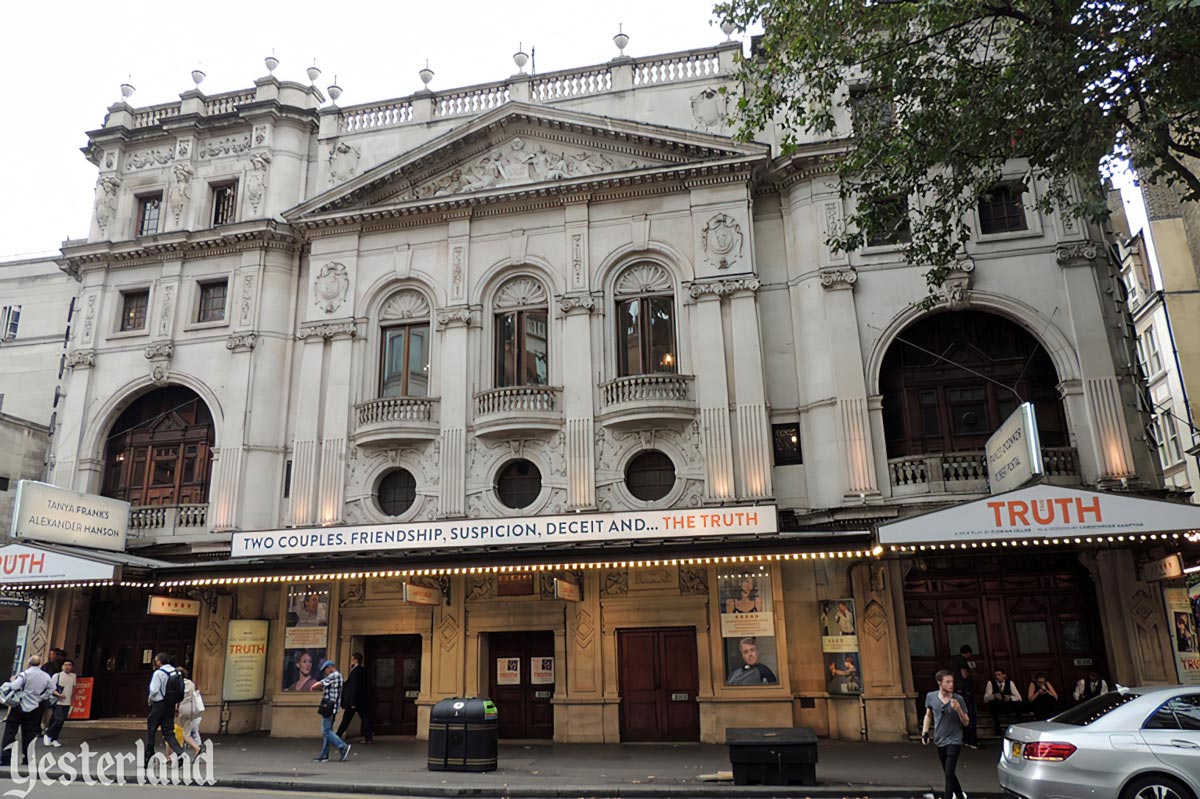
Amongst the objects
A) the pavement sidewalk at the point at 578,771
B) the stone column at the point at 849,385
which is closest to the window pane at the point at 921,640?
the pavement sidewalk at the point at 578,771

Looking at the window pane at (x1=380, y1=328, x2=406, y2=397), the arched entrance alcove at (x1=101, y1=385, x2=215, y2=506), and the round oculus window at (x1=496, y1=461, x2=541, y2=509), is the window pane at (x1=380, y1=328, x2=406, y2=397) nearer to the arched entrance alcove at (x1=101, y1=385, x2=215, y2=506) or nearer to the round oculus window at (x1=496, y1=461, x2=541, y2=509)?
the round oculus window at (x1=496, y1=461, x2=541, y2=509)

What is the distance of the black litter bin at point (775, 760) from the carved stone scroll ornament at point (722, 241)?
1232 cm

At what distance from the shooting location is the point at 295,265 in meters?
25.2

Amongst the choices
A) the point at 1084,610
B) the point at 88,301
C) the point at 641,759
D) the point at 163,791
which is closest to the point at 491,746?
the point at 641,759

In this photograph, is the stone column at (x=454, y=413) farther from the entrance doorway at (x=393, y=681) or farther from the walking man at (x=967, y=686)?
the walking man at (x=967, y=686)

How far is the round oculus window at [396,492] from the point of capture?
22.3m

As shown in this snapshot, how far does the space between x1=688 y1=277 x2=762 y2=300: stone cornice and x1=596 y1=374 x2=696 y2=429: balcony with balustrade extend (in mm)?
2191

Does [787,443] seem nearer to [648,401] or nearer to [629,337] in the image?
[648,401]

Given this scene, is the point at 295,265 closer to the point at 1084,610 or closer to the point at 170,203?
the point at 170,203

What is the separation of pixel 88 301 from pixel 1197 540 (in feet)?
96.0

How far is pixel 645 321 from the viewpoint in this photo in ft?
72.9

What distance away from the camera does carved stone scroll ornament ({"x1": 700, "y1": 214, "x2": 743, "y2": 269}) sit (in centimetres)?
2156

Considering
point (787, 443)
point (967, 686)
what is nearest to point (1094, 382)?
point (787, 443)

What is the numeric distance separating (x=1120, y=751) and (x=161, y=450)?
24.3m
